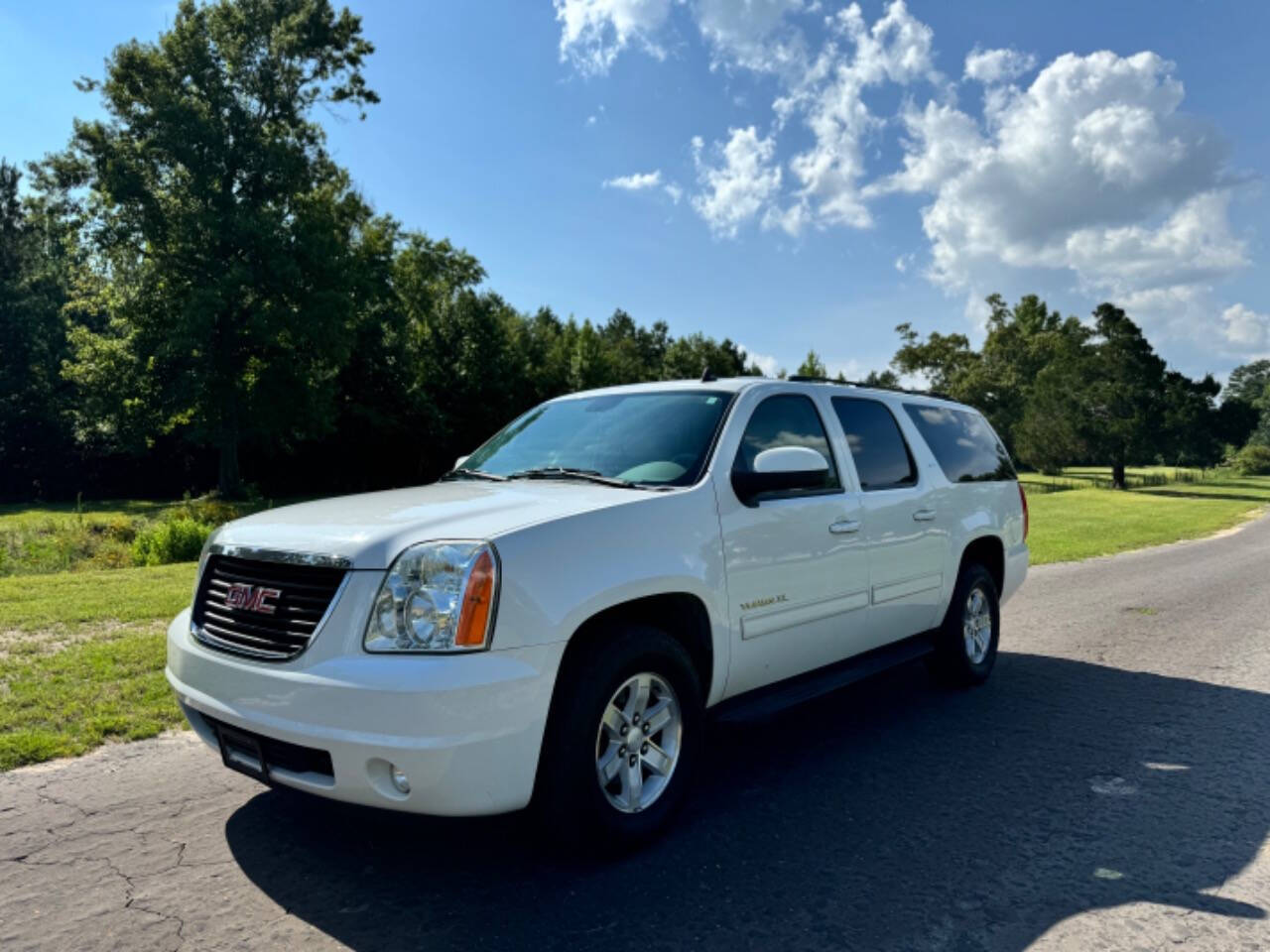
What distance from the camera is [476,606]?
3.01 metres

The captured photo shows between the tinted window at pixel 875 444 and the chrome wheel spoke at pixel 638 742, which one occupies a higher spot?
the tinted window at pixel 875 444

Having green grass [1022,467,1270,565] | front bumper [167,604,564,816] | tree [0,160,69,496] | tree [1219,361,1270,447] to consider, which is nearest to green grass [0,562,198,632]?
front bumper [167,604,564,816]

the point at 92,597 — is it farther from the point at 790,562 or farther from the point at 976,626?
the point at 976,626

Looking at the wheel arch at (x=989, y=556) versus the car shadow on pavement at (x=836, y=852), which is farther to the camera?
the wheel arch at (x=989, y=556)

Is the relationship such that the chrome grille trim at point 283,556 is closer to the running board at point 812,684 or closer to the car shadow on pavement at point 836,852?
the car shadow on pavement at point 836,852

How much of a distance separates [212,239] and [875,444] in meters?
31.3

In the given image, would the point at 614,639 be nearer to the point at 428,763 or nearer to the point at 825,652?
the point at 428,763

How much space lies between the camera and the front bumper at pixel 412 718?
286cm

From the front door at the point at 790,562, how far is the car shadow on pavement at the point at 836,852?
2.17 ft

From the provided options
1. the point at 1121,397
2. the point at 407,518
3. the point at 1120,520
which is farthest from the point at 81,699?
the point at 1121,397

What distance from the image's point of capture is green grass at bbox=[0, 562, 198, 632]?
26.4 ft

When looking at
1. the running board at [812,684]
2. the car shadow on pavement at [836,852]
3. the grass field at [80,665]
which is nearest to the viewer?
the car shadow on pavement at [836,852]

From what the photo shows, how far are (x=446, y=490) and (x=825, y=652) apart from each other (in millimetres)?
2190

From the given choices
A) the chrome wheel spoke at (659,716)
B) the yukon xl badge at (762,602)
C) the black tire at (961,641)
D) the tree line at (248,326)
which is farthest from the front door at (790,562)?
the tree line at (248,326)
